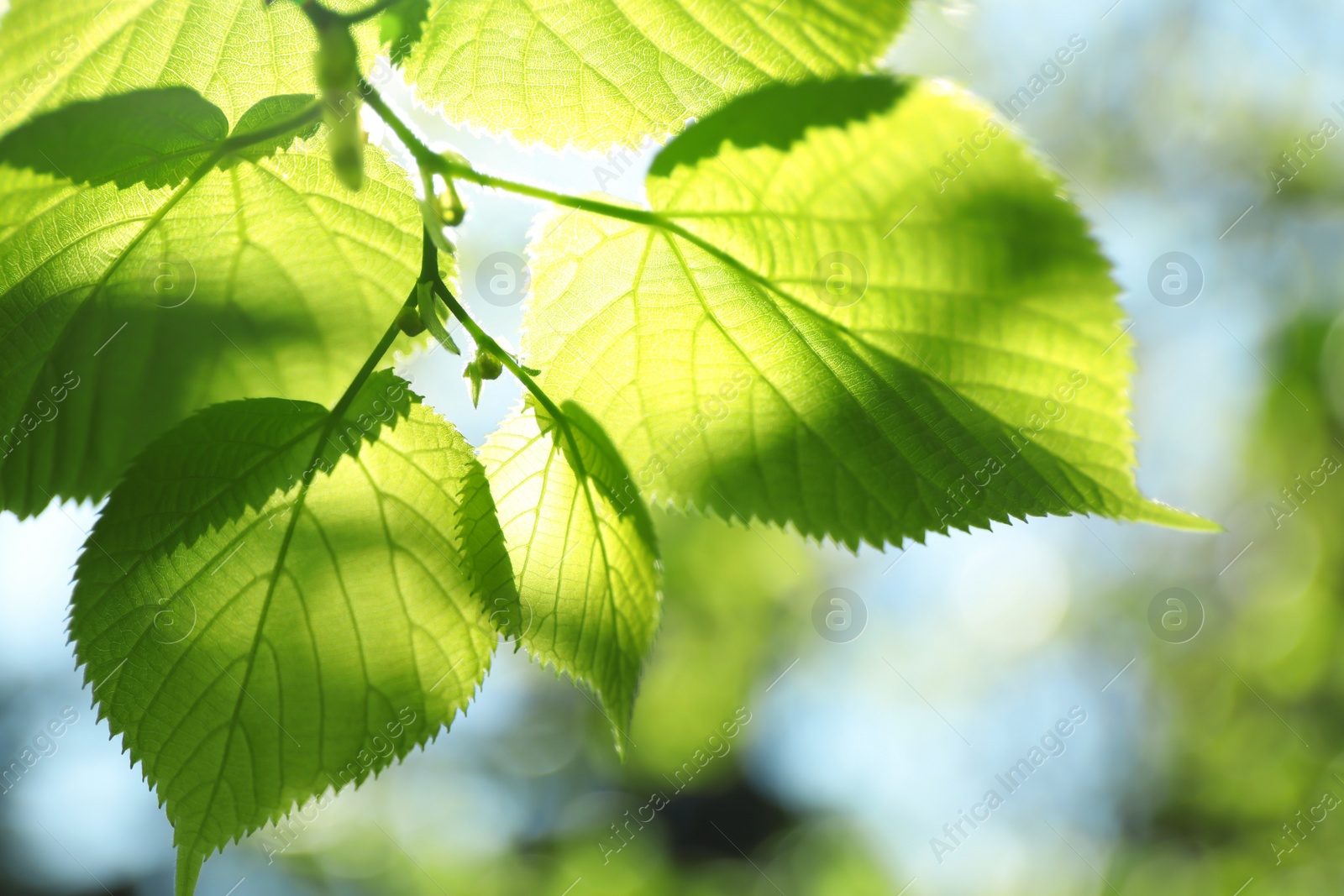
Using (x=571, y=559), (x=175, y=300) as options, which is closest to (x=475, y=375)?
(x=571, y=559)

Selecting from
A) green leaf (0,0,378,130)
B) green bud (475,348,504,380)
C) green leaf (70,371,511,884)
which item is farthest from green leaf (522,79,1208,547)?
green leaf (0,0,378,130)

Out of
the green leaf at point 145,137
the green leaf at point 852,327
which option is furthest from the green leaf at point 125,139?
the green leaf at point 852,327

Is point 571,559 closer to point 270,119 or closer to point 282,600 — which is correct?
point 282,600

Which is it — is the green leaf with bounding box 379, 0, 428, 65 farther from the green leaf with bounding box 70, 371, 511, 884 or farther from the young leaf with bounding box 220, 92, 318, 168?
the green leaf with bounding box 70, 371, 511, 884

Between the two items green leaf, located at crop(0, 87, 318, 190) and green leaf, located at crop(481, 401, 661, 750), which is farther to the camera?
green leaf, located at crop(481, 401, 661, 750)

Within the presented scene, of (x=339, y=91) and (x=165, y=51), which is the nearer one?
(x=339, y=91)

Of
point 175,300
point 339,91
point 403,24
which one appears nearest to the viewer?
point 339,91
